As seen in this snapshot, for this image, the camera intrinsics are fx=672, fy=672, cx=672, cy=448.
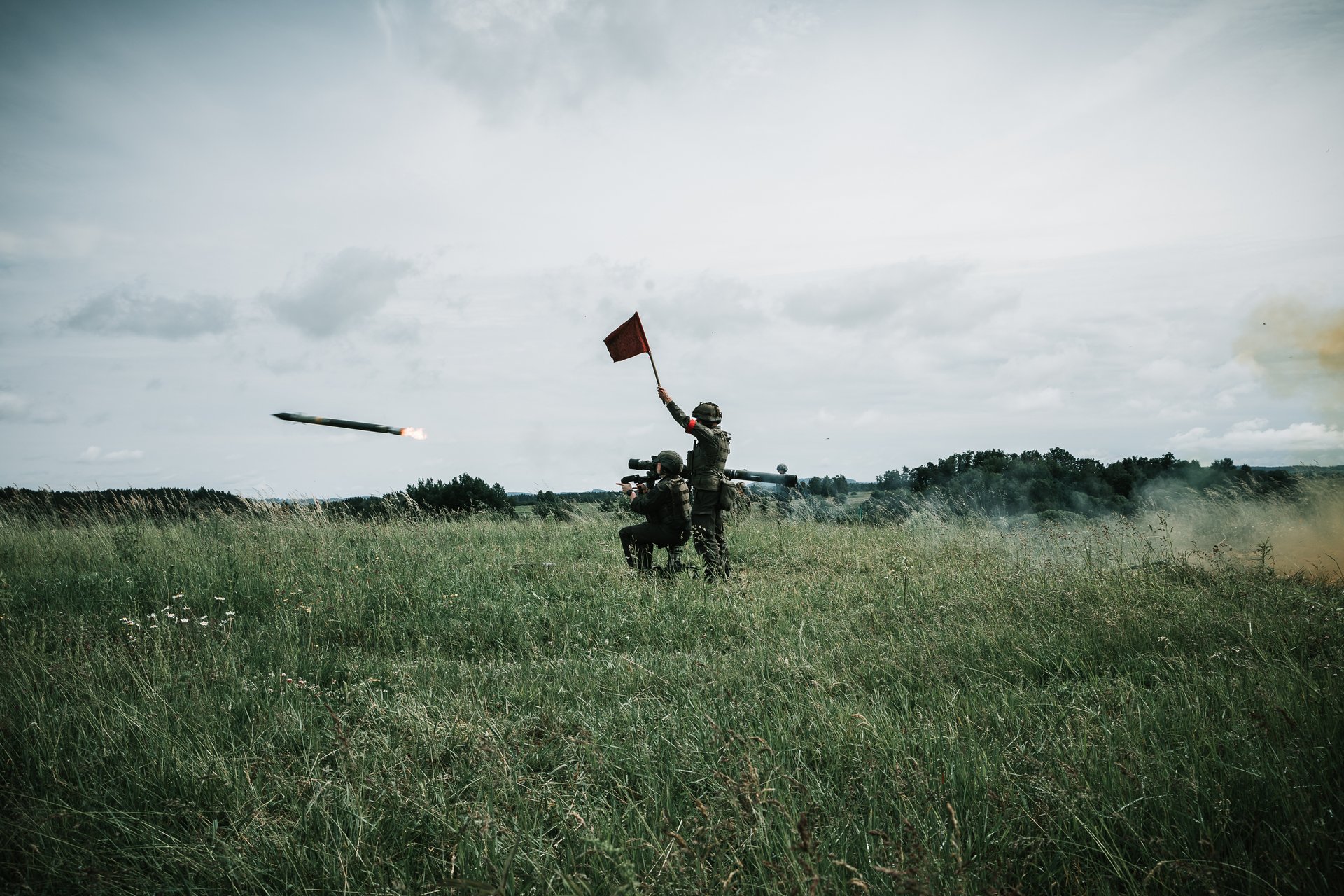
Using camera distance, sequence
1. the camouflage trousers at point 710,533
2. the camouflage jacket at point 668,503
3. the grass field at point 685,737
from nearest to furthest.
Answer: the grass field at point 685,737
the camouflage trousers at point 710,533
the camouflage jacket at point 668,503

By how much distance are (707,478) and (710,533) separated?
2.25 ft

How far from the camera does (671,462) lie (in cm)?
845

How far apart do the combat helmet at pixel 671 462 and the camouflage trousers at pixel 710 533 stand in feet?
1.24

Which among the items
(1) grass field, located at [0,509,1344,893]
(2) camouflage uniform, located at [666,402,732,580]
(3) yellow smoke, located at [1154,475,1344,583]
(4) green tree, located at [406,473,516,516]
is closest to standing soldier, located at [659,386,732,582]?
(2) camouflage uniform, located at [666,402,732,580]

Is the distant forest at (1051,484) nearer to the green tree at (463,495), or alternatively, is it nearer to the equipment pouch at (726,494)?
the equipment pouch at (726,494)

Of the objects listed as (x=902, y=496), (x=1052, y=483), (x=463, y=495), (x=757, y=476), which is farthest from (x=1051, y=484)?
(x=463, y=495)

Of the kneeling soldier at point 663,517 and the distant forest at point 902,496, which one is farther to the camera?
the distant forest at point 902,496

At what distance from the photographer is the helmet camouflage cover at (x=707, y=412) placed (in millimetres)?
8531

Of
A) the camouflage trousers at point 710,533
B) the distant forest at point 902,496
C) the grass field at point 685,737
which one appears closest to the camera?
the grass field at point 685,737

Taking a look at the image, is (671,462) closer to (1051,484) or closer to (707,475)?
(707,475)

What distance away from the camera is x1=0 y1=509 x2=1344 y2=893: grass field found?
2381 mm

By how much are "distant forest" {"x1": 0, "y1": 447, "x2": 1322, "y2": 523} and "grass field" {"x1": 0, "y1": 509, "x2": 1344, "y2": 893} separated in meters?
6.99

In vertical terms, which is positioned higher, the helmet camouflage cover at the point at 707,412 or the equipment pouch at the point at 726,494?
the helmet camouflage cover at the point at 707,412

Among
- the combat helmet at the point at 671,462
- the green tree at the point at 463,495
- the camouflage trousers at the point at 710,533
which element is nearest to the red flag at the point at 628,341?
the combat helmet at the point at 671,462
